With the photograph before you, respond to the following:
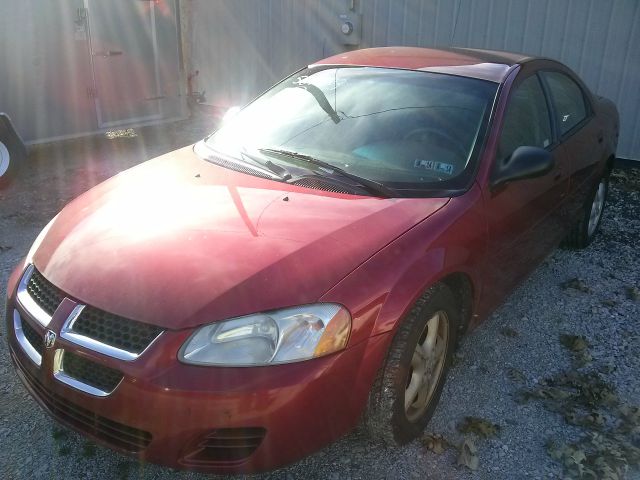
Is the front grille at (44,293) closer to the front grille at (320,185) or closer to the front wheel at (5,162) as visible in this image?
the front grille at (320,185)

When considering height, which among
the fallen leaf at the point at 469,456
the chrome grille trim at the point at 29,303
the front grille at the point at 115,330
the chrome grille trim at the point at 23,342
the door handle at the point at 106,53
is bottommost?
the fallen leaf at the point at 469,456

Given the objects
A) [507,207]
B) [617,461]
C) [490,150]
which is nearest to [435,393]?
Result: [617,461]

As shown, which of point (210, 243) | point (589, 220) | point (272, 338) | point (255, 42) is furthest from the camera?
point (255, 42)

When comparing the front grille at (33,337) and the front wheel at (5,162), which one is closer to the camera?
the front grille at (33,337)

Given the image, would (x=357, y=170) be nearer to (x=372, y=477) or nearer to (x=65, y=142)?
(x=372, y=477)

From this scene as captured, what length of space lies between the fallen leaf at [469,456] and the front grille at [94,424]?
51.8 inches

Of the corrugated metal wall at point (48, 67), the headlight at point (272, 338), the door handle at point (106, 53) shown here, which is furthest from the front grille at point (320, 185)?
the door handle at point (106, 53)

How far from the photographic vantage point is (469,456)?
8.25 ft

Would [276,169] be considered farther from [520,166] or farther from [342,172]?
[520,166]

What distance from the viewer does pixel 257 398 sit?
1.89 metres

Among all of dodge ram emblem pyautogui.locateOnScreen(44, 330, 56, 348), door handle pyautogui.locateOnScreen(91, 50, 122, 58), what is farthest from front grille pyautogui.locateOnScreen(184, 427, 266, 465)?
door handle pyautogui.locateOnScreen(91, 50, 122, 58)

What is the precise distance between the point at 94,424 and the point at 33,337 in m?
0.45

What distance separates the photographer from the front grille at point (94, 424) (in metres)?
1.99

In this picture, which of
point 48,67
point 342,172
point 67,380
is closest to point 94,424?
point 67,380
